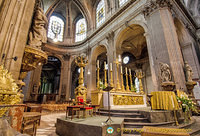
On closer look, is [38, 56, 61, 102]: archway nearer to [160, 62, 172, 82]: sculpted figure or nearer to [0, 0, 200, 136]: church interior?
[0, 0, 200, 136]: church interior

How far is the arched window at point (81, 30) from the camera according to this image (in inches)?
685

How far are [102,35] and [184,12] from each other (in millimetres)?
8453

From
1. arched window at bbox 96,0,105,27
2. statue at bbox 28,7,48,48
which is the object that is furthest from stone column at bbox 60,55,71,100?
statue at bbox 28,7,48,48

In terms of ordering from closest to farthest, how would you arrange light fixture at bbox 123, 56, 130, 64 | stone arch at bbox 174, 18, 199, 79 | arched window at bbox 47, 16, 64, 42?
stone arch at bbox 174, 18, 199, 79, arched window at bbox 47, 16, 64, 42, light fixture at bbox 123, 56, 130, 64

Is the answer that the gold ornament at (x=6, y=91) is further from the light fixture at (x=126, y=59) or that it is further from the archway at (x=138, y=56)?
the light fixture at (x=126, y=59)

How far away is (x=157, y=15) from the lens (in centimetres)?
745

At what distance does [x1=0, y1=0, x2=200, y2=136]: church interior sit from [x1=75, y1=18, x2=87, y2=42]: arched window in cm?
17

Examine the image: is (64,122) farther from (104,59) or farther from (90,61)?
(104,59)

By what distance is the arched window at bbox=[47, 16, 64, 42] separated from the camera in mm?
16852

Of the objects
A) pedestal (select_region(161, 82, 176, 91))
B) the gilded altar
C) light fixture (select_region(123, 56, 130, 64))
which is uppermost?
light fixture (select_region(123, 56, 130, 64))

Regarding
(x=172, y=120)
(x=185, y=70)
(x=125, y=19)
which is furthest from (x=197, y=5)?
(x=172, y=120)

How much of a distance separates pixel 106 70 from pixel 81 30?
40.2 feet

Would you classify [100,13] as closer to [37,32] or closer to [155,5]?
[155,5]

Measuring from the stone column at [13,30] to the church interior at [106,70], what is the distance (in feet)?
0.08
